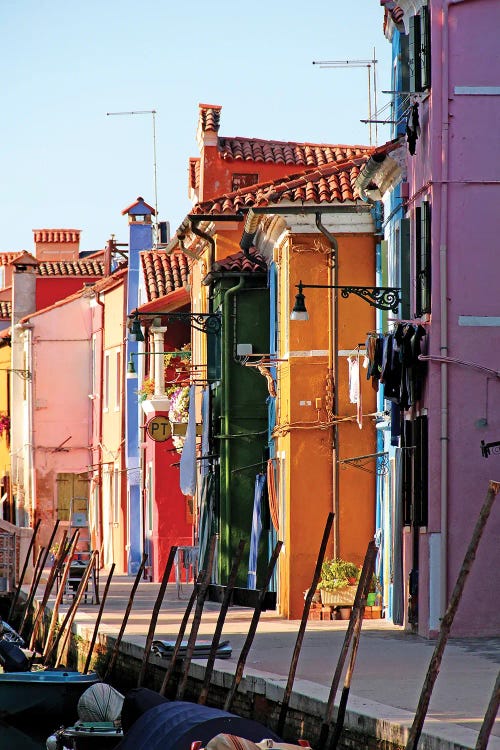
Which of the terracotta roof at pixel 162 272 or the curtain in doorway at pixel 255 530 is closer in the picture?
the curtain in doorway at pixel 255 530

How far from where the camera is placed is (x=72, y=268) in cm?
5900

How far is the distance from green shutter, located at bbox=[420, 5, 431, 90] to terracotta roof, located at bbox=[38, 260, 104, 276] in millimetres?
37158

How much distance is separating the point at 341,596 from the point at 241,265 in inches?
325

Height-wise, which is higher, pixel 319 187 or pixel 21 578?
pixel 319 187

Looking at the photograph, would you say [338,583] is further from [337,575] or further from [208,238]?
[208,238]

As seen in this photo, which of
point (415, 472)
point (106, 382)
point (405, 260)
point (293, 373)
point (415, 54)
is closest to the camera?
point (415, 472)

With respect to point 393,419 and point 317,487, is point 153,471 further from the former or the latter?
point 393,419

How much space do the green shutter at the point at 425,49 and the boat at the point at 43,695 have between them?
8.88m

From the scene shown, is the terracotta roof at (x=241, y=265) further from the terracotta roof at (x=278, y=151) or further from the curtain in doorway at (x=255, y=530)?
the terracotta roof at (x=278, y=151)

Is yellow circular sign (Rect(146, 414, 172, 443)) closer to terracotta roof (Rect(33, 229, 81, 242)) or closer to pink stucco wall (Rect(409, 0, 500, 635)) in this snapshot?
pink stucco wall (Rect(409, 0, 500, 635))

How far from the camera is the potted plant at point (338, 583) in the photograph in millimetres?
25047

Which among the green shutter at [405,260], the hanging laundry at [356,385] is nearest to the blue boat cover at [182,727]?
the green shutter at [405,260]

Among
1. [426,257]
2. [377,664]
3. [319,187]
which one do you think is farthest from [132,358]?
[377,664]

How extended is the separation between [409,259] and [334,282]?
366cm
